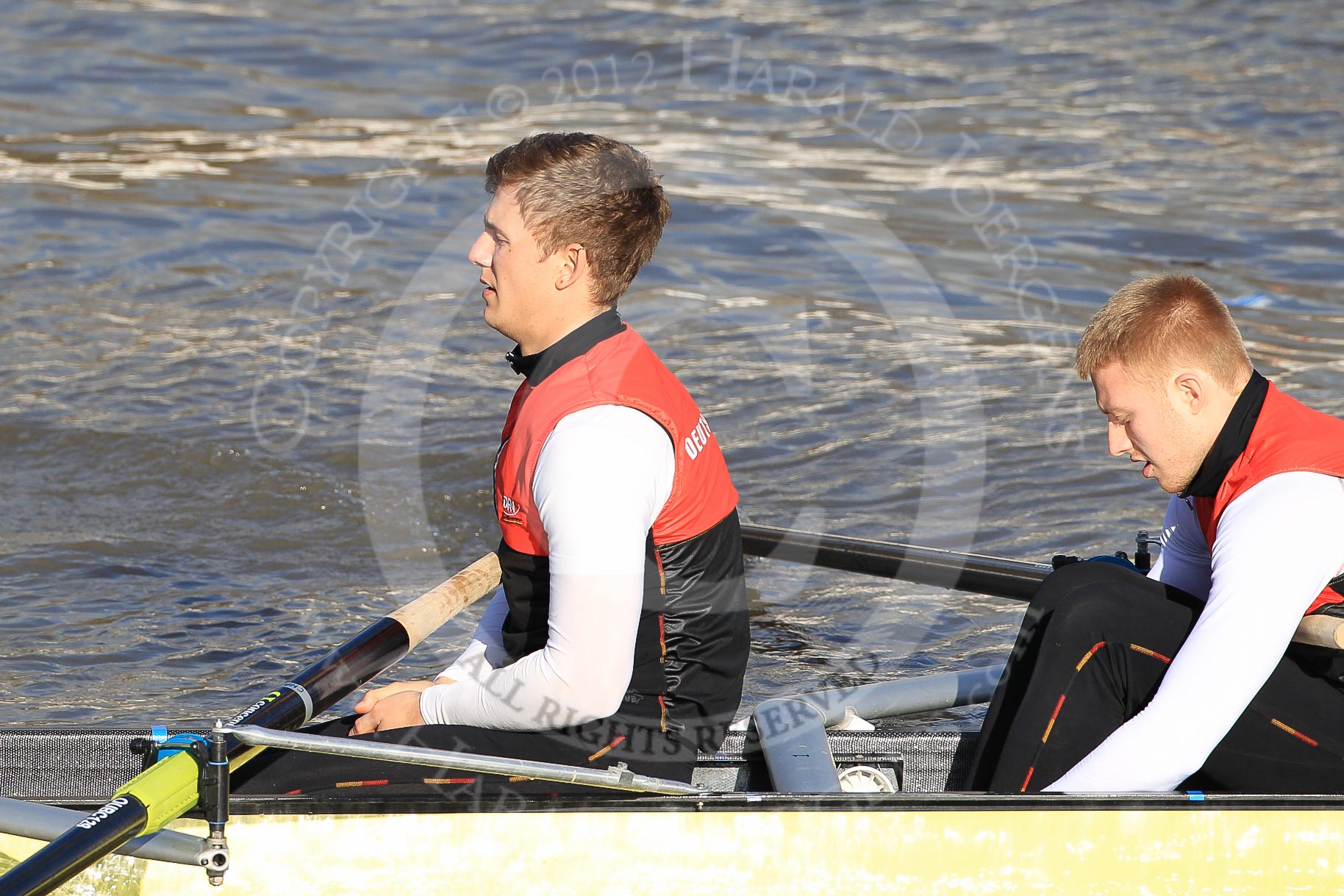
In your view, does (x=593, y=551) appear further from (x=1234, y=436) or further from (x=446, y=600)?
(x=446, y=600)

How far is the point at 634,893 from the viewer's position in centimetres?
225

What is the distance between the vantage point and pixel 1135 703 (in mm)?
2420

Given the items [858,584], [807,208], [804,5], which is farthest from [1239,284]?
[804,5]

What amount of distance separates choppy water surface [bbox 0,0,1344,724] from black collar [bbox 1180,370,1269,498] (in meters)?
1.97

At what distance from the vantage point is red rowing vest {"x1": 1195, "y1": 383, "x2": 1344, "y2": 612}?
222 cm

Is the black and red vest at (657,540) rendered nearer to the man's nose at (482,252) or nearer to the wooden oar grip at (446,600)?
the man's nose at (482,252)

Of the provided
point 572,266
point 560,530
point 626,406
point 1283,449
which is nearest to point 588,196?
point 572,266

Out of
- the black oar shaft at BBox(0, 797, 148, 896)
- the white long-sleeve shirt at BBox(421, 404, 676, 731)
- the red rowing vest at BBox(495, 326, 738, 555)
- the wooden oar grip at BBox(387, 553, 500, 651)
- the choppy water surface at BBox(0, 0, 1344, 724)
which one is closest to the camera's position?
the black oar shaft at BBox(0, 797, 148, 896)

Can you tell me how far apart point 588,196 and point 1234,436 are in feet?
3.60

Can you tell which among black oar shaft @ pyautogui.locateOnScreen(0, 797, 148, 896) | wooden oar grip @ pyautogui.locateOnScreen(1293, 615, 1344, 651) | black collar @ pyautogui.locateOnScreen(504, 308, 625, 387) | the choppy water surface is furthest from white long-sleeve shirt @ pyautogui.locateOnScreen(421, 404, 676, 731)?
the choppy water surface

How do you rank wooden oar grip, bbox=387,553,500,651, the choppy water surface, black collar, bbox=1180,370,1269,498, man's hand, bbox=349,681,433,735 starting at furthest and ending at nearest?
the choppy water surface → wooden oar grip, bbox=387,553,500,651 → man's hand, bbox=349,681,433,735 → black collar, bbox=1180,370,1269,498

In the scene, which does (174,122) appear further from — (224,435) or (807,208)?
(224,435)

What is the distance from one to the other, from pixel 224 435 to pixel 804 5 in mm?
9646

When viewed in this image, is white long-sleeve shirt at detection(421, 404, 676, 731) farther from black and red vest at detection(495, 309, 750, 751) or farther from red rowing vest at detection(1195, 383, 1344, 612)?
red rowing vest at detection(1195, 383, 1344, 612)
